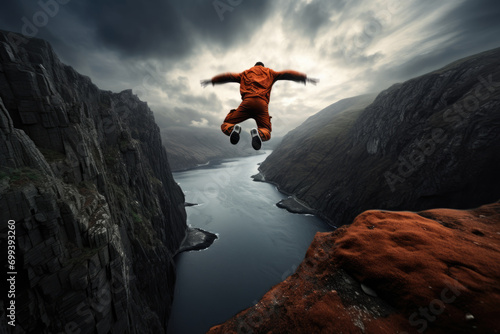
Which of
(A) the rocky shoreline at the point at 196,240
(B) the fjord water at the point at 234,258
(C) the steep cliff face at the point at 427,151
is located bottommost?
(B) the fjord water at the point at 234,258

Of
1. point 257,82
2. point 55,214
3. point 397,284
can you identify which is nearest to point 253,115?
point 257,82

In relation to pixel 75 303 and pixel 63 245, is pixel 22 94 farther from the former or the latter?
pixel 75 303

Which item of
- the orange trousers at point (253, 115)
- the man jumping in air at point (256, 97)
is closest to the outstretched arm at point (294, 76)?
the man jumping in air at point (256, 97)

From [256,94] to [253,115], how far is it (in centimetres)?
82

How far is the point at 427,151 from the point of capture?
37250mm

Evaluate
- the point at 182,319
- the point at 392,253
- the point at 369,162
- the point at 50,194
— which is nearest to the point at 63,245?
the point at 50,194

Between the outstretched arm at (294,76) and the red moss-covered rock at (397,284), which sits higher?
the outstretched arm at (294,76)

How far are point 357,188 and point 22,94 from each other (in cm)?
6221

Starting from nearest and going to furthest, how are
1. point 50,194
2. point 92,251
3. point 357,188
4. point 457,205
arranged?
point 50,194, point 92,251, point 457,205, point 357,188

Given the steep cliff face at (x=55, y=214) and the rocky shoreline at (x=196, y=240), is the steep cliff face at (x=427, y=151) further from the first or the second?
the steep cliff face at (x=55, y=214)

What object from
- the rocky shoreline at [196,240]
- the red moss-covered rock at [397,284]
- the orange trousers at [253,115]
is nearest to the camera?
the red moss-covered rock at [397,284]

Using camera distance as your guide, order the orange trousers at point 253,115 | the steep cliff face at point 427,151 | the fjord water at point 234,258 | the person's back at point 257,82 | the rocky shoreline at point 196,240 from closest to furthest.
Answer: the orange trousers at point 253,115 < the person's back at point 257,82 < the fjord water at point 234,258 < the steep cliff face at point 427,151 < the rocky shoreline at point 196,240

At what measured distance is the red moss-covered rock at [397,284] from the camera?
376cm

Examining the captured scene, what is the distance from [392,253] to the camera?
510cm
